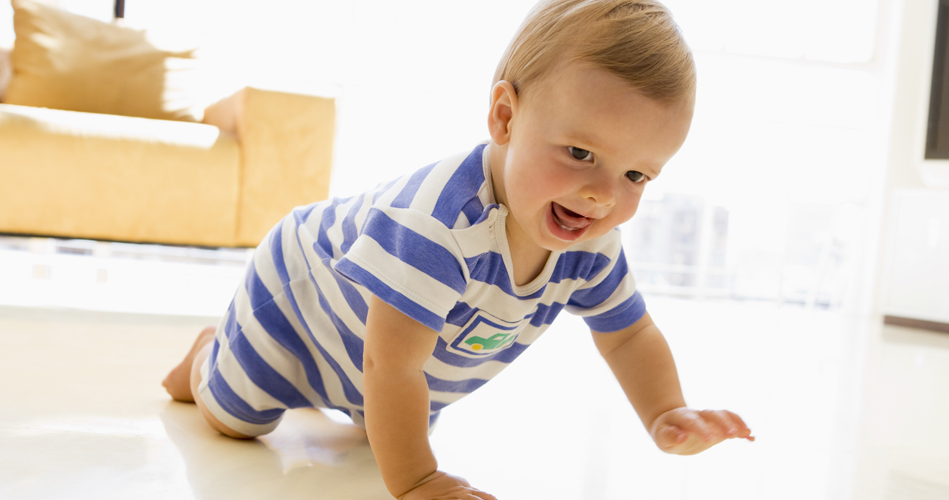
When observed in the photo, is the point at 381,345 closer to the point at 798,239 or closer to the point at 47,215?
the point at 47,215

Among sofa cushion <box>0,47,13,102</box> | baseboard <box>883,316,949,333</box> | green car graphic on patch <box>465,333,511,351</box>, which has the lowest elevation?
baseboard <box>883,316,949,333</box>

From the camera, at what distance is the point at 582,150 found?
58 cm

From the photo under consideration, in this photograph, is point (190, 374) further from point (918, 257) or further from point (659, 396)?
point (918, 257)

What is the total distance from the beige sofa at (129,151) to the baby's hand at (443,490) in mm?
1447

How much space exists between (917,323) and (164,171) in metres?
2.98

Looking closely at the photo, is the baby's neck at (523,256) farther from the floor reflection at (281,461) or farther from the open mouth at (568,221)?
the floor reflection at (281,461)

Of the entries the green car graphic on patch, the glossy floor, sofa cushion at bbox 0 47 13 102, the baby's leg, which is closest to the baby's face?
the green car graphic on patch

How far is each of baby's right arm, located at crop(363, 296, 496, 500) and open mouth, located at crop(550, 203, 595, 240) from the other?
144 millimetres

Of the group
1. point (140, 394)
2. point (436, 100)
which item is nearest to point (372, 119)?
point (436, 100)

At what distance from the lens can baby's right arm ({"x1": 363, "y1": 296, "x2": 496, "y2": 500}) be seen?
0.56m

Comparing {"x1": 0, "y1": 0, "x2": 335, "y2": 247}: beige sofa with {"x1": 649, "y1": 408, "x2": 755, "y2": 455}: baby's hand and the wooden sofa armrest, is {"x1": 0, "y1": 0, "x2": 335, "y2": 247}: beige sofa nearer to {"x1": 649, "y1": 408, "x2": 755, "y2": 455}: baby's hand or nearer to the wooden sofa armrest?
the wooden sofa armrest

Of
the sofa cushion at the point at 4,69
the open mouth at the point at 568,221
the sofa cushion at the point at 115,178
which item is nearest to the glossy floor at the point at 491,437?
the open mouth at the point at 568,221

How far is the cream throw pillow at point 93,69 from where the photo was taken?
2.08 meters

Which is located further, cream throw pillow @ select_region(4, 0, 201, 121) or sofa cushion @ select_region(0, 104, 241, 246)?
cream throw pillow @ select_region(4, 0, 201, 121)
